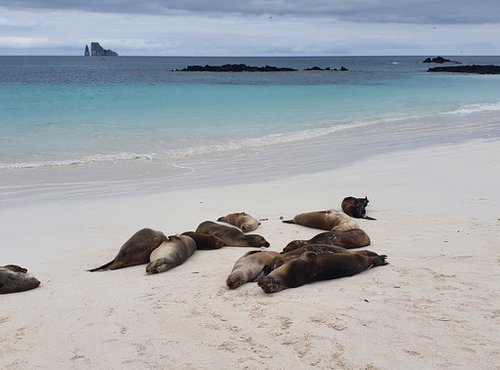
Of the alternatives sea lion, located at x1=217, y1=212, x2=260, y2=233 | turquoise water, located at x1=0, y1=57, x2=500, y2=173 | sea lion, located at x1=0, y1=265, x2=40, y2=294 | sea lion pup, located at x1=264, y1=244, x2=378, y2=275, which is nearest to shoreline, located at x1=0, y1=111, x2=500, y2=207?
turquoise water, located at x1=0, y1=57, x2=500, y2=173

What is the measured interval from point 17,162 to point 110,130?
618cm

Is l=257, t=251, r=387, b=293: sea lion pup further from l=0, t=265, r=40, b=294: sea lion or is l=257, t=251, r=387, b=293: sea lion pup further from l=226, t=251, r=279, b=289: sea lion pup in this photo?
l=0, t=265, r=40, b=294: sea lion

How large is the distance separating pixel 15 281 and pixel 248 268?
2.06m

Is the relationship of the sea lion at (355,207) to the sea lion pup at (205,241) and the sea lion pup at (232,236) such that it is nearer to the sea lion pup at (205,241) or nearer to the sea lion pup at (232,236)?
the sea lion pup at (232,236)

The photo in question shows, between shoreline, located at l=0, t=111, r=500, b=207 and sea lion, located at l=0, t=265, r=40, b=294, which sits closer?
sea lion, located at l=0, t=265, r=40, b=294

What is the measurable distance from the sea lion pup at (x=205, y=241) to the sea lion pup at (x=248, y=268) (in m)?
1.03

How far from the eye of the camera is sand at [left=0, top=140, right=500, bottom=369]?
4246mm

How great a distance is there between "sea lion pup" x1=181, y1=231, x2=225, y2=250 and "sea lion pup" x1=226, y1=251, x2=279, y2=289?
1033 mm

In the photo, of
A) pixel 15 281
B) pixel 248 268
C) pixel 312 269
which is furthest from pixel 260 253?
pixel 15 281

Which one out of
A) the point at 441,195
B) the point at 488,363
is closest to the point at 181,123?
→ the point at 441,195

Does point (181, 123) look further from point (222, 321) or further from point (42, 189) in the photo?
point (222, 321)

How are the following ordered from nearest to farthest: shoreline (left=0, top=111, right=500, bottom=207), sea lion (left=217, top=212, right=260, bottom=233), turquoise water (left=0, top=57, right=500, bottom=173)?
sea lion (left=217, top=212, right=260, bottom=233) < shoreline (left=0, top=111, right=500, bottom=207) < turquoise water (left=0, top=57, right=500, bottom=173)

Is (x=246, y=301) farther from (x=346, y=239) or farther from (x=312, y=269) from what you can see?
(x=346, y=239)

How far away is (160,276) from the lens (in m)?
6.25
